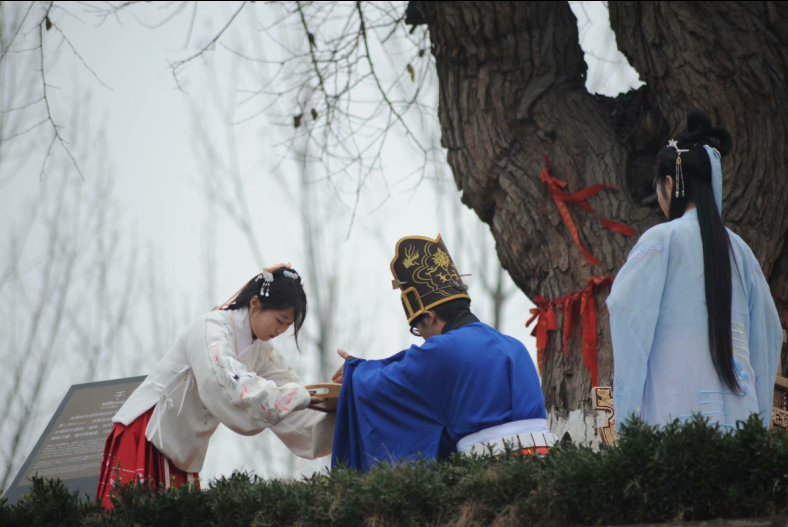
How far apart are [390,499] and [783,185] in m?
3.58

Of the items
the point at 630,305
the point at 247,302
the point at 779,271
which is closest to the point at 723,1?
the point at 779,271

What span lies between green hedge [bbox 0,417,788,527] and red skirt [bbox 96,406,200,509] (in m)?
0.75

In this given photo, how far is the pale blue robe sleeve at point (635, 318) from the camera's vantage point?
3635 millimetres

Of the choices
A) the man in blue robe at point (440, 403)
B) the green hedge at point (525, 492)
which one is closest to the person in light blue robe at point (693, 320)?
the green hedge at point (525, 492)

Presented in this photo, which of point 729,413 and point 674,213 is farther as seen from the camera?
point 674,213

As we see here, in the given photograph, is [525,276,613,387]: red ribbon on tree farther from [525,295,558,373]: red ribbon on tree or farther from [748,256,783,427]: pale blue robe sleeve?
[748,256,783,427]: pale blue robe sleeve

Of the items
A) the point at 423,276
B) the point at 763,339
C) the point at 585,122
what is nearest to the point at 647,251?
the point at 763,339

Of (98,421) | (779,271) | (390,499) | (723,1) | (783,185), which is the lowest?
(390,499)

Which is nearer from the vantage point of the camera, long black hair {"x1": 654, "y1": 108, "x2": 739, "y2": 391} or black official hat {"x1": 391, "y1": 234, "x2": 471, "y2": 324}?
long black hair {"x1": 654, "y1": 108, "x2": 739, "y2": 391}

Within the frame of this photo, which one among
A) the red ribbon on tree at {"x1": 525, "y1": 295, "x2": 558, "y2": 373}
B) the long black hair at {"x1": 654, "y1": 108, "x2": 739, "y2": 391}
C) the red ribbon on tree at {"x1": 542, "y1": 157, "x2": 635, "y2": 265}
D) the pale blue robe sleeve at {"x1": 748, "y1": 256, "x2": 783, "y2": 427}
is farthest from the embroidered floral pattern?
the red ribbon on tree at {"x1": 525, "y1": 295, "x2": 558, "y2": 373}

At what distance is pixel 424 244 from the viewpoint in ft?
16.3

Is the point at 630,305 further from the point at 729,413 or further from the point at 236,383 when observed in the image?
the point at 236,383

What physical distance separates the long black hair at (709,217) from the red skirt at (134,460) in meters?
2.56

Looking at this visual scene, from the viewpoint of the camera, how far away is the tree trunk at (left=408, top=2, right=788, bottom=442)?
18.1 feet
